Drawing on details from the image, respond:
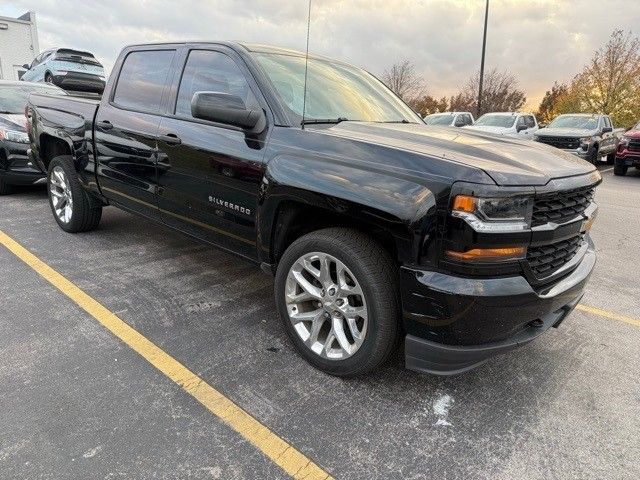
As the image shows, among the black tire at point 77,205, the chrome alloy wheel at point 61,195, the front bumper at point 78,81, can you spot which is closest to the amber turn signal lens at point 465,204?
the black tire at point 77,205

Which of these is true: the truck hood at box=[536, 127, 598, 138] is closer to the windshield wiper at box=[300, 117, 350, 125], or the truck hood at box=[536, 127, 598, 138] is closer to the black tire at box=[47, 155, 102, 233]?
the windshield wiper at box=[300, 117, 350, 125]

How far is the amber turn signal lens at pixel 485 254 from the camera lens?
212 centimetres

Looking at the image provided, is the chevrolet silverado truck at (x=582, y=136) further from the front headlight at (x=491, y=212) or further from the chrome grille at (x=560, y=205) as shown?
the front headlight at (x=491, y=212)

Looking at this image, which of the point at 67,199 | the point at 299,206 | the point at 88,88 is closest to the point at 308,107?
the point at 299,206

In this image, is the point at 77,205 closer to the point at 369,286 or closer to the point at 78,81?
the point at 369,286

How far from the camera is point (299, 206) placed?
9.02 ft

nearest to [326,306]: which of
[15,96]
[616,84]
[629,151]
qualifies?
[15,96]

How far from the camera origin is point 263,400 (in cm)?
250

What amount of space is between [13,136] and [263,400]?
5914 millimetres

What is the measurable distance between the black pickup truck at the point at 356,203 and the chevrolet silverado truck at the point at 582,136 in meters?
12.2

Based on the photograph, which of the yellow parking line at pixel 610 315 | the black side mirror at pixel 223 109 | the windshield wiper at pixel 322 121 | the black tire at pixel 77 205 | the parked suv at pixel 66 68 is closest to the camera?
the black side mirror at pixel 223 109

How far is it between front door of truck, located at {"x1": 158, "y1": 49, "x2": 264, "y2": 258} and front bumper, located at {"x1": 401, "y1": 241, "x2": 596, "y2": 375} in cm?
127

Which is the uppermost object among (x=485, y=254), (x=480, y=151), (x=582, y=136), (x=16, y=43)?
(x=16, y=43)

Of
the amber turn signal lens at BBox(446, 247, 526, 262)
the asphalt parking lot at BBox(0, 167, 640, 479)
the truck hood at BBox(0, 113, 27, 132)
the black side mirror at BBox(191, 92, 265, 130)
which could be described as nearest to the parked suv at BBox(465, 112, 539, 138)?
the asphalt parking lot at BBox(0, 167, 640, 479)
